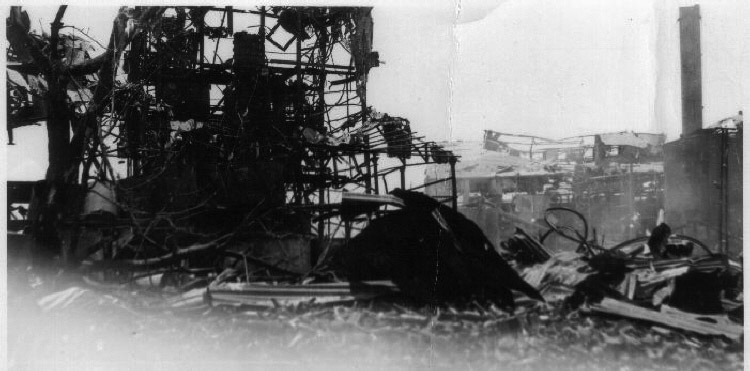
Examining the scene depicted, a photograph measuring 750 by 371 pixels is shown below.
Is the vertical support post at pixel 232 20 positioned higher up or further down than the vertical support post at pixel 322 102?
higher up

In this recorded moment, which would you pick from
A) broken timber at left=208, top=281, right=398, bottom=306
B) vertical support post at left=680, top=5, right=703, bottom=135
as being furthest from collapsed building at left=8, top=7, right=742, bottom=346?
vertical support post at left=680, top=5, right=703, bottom=135

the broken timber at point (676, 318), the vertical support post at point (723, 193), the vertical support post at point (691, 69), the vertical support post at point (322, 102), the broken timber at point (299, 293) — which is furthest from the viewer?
the vertical support post at point (322, 102)

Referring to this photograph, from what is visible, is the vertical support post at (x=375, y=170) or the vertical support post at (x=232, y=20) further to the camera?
the vertical support post at (x=232, y=20)

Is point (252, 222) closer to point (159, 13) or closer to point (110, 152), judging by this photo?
point (110, 152)

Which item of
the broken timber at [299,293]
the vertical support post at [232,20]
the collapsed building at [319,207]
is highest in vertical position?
the vertical support post at [232,20]

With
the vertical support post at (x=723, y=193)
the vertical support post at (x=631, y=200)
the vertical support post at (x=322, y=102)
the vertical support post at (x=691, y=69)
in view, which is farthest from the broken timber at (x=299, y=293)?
the vertical support post at (x=691, y=69)

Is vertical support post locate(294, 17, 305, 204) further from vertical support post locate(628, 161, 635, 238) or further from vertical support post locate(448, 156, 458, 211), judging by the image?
vertical support post locate(628, 161, 635, 238)

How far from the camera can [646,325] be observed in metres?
5.04

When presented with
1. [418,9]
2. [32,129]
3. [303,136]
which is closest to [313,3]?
[418,9]

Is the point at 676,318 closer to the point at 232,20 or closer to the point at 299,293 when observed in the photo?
the point at 299,293

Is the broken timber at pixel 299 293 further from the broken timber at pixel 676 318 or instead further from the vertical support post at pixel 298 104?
the broken timber at pixel 676 318

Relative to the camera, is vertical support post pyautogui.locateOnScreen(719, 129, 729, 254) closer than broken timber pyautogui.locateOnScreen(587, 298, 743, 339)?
No

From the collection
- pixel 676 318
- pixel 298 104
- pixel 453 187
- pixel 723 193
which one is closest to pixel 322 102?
pixel 298 104

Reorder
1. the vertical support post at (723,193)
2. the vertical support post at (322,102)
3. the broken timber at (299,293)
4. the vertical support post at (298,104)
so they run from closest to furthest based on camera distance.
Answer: the broken timber at (299,293) < the vertical support post at (723,193) < the vertical support post at (322,102) < the vertical support post at (298,104)
